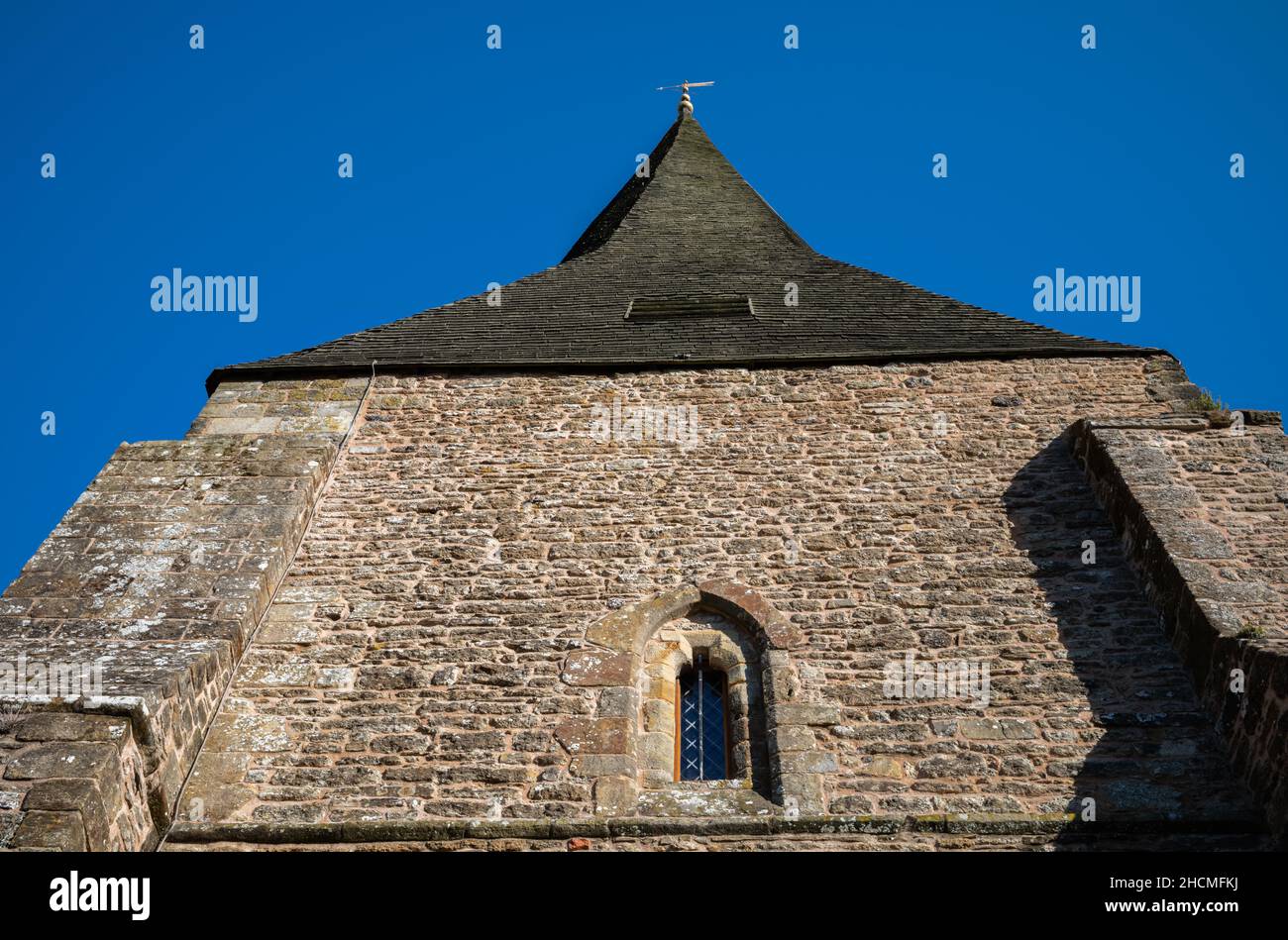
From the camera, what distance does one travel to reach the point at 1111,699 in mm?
6719

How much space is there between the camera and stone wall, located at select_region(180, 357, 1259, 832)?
6.35 metres

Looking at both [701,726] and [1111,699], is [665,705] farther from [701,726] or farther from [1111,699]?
[1111,699]

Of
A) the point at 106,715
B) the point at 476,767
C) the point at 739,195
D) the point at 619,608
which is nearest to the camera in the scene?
the point at 106,715

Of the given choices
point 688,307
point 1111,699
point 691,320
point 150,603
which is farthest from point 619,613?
point 688,307

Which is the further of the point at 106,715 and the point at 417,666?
the point at 417,666

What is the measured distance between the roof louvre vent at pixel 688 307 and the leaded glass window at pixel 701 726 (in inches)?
181

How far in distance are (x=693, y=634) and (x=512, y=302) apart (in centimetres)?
525

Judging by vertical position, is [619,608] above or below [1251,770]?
above

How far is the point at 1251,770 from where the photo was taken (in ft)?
19.9

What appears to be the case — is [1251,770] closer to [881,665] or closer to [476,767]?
[881,665]

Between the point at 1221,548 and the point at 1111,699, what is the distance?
1.14 m

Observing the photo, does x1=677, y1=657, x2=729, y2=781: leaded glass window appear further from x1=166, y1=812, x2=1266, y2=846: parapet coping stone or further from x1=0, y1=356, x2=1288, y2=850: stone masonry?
x1=166, y1=812, x2=1266, y2=846: parapet coping stone

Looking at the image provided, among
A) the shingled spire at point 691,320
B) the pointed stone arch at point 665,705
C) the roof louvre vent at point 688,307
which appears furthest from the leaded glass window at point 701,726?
the roof louvre vent at point 688,307

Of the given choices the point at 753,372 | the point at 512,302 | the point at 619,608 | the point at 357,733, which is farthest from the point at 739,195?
the point at 357,733
